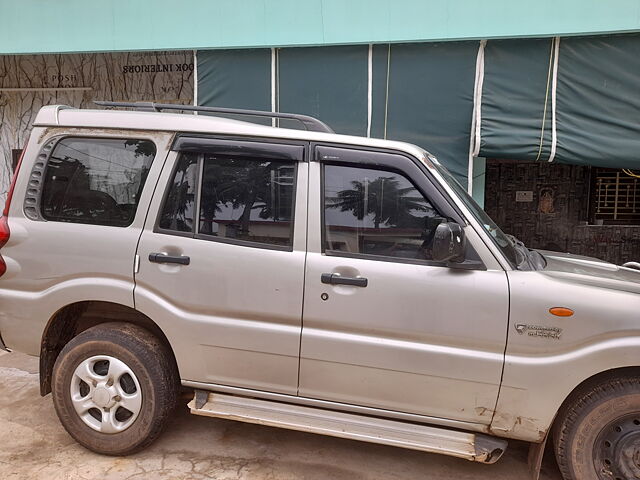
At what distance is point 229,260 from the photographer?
9.16ft

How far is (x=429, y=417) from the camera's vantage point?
268 cm

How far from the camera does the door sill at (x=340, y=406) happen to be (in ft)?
8.71

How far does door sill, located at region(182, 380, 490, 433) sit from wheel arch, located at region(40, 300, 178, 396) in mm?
336

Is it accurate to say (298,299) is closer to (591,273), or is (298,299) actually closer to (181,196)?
(181,196)

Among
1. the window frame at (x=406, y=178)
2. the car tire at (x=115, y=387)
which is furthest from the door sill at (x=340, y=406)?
the window frame at (x=406, y=178)

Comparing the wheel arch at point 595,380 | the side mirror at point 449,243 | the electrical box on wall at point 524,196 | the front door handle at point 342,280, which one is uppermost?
the electrical box on wall at point 524,196

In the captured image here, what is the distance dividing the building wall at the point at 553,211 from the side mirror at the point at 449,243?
6185 mm

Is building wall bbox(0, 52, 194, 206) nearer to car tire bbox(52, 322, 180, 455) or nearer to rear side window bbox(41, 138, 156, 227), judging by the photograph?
rear side window bbox(41, 138, 156, 227)

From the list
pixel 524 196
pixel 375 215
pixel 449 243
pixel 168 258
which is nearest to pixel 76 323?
pixel 168 258

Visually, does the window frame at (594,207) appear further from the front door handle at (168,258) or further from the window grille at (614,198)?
the front door handle at (168,258)

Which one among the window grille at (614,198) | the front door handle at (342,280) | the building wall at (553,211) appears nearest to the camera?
the front door handle at (342,280)

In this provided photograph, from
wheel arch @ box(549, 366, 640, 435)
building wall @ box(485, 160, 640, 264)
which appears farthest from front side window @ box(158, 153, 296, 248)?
building wall @ box(485, 160, 640, 264)

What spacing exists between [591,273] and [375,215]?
1424 mm

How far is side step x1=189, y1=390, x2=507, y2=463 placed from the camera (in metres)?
2.57
